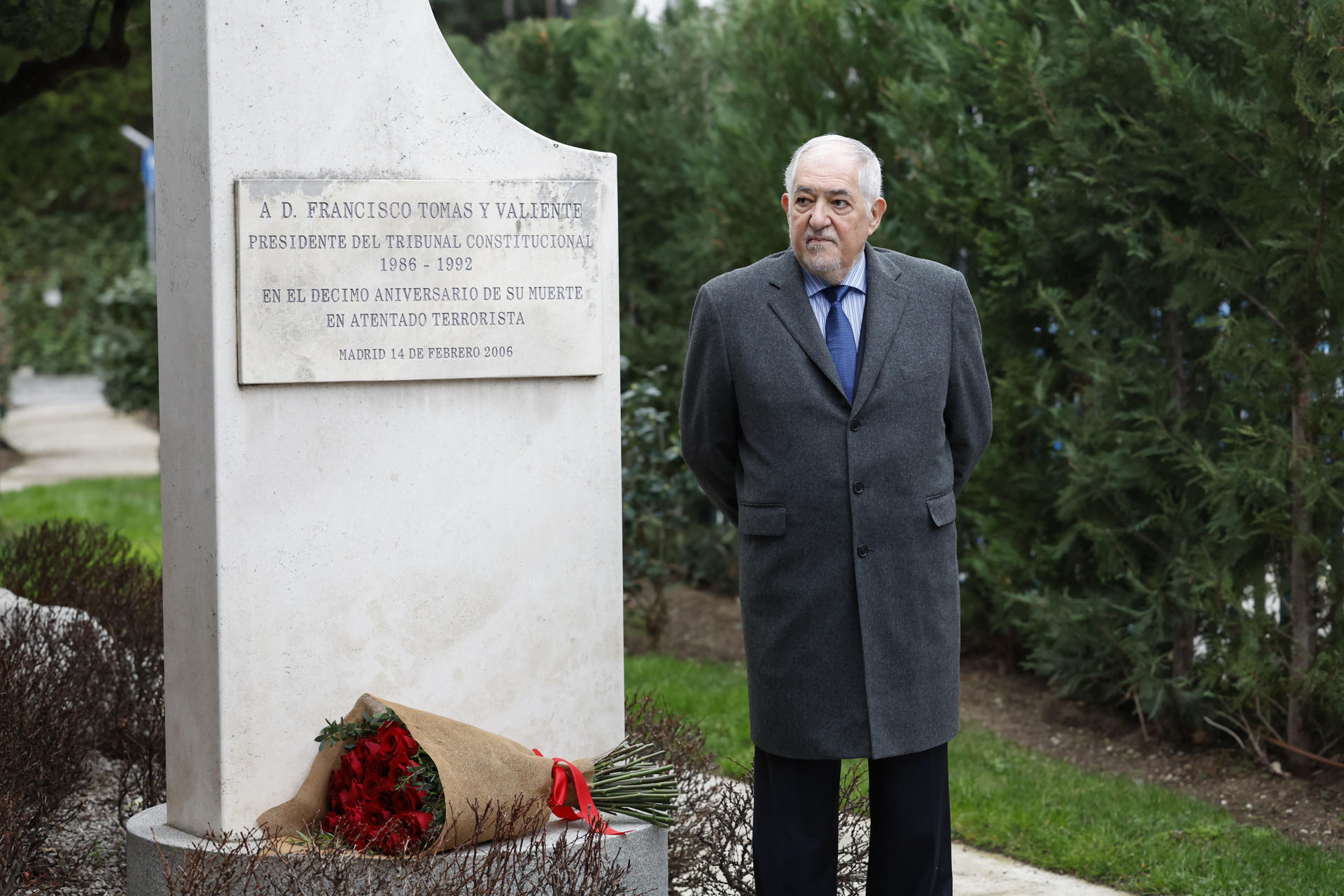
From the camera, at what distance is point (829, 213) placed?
3164mm

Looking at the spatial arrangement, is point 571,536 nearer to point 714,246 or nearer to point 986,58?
point 986,58

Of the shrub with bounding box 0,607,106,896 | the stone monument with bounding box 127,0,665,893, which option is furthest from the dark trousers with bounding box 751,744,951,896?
the shrub with bounding box 0,607,106,896

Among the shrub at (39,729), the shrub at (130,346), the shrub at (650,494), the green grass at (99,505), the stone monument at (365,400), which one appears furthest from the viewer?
the shrub at (130,346)

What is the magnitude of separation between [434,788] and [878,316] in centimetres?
147

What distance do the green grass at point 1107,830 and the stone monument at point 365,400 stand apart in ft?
5.34

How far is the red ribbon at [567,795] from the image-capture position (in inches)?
136

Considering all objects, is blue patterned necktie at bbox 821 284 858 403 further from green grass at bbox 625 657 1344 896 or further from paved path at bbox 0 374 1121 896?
green grass at bbox 625 657 1344 896

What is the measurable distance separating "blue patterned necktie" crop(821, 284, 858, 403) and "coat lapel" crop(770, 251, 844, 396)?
25 mm

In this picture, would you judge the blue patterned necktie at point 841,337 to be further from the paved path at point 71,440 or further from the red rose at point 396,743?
the paved path at point 71,440

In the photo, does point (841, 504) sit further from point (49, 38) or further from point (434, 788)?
point (49, 38)

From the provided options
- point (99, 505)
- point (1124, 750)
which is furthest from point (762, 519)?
point (99, 505)

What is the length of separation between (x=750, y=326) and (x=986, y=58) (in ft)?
11.4

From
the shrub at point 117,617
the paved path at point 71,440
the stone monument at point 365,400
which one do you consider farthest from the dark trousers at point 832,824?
the paved path at point 71,440

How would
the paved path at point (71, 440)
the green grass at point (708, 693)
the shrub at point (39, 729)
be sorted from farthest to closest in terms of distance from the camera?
the paved path at point (71, 440), the green grass at point (708, 693), the shrub at point (39, 729)
